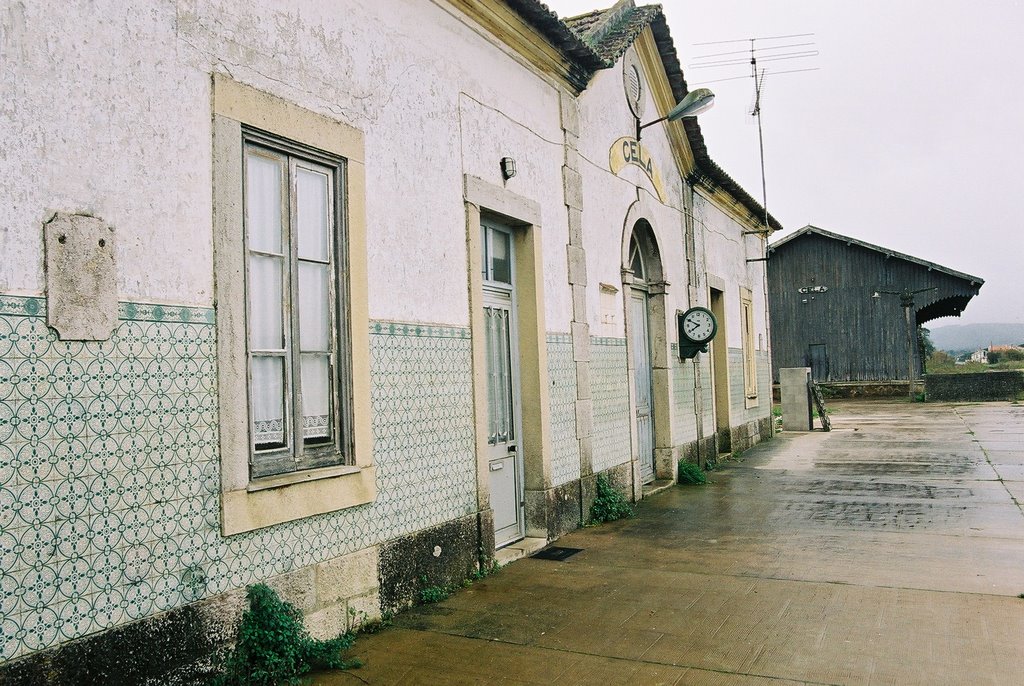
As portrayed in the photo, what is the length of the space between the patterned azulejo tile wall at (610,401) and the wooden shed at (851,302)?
76.5 feet

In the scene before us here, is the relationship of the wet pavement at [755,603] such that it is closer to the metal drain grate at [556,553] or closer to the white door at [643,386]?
the metal drain grate at [556,553]

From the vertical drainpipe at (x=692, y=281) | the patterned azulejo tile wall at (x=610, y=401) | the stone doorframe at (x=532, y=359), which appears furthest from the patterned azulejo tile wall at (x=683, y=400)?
the stone doorframe at (x=532, y=359)

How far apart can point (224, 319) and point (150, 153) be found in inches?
33.8

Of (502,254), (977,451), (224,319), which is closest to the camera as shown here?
(224,319)

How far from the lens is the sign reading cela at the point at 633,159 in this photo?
31.6 feet

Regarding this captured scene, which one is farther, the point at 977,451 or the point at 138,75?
the point at 977,451

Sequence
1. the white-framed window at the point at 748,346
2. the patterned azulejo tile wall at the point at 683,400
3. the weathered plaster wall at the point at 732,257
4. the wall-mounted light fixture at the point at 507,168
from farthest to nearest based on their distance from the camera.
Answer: the white-framed window at the point at 748,346, the weathered plaster wall at the point at 732,257, the patterned azulejo tile wall at the point at 683,400, the wall-mounted light fixture at the point at 507,168

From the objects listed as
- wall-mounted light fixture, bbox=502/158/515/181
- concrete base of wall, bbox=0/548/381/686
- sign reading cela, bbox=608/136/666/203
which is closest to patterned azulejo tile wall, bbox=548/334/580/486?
wall-mounted light fixture, bbox=502/158/515/181

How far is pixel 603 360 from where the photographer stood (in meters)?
8.91

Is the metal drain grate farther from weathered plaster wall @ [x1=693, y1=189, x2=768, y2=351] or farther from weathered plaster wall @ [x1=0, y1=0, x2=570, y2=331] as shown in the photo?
weathered plaster wall @ [x1=693, y1=189, x2=768, y2=351]

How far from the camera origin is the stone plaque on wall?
319 centimetres

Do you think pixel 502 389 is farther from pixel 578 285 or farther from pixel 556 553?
pixel 578 285

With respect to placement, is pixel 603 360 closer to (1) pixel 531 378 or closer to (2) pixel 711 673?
(1) pixel 531 378

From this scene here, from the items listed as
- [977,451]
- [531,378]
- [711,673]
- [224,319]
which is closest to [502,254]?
[531,378]
